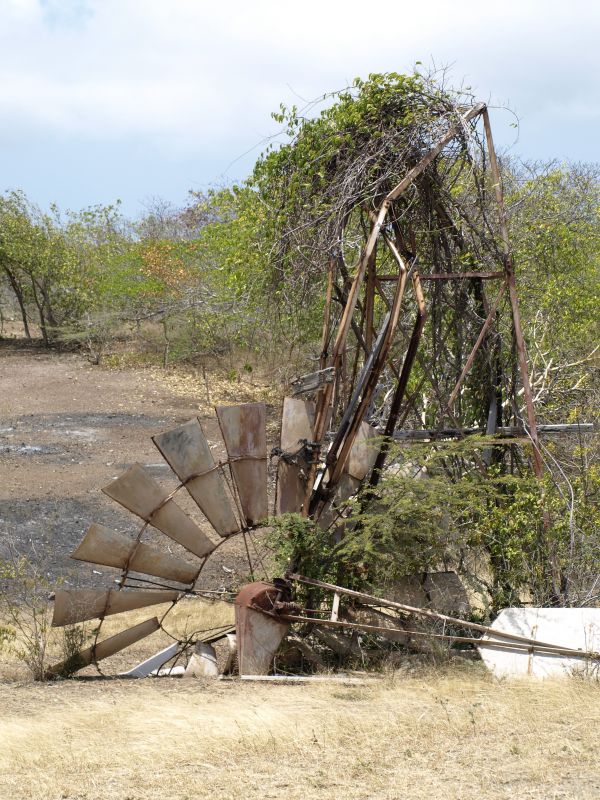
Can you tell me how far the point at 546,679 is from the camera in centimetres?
779

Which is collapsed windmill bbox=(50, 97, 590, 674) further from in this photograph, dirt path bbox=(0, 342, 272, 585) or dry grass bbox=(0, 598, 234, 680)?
dirt path bbox=(0, 342, 272, 585)

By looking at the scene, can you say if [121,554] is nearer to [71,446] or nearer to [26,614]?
[26,614]

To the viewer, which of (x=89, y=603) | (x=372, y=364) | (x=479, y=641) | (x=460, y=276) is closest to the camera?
(x=479, y=641)

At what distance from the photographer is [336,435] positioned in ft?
29.0

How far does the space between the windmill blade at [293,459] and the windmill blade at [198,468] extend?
0.55 m

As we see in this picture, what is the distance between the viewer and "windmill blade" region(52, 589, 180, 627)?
8.12m

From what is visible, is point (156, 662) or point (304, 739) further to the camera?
point (156, 662)

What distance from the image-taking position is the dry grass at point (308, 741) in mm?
5512

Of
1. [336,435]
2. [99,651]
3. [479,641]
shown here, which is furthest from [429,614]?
[99,651]

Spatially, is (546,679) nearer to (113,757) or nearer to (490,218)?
(113,757)

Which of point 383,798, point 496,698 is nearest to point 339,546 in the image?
point 496,698

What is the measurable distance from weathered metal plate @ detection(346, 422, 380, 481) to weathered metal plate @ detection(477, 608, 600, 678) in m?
1.90

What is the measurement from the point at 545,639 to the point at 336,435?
104 inches

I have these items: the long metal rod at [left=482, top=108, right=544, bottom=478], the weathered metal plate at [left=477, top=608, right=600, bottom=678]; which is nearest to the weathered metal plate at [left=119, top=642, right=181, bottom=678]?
the weathered metal plate at [left=477, top=608, right=600, bottom=678]
